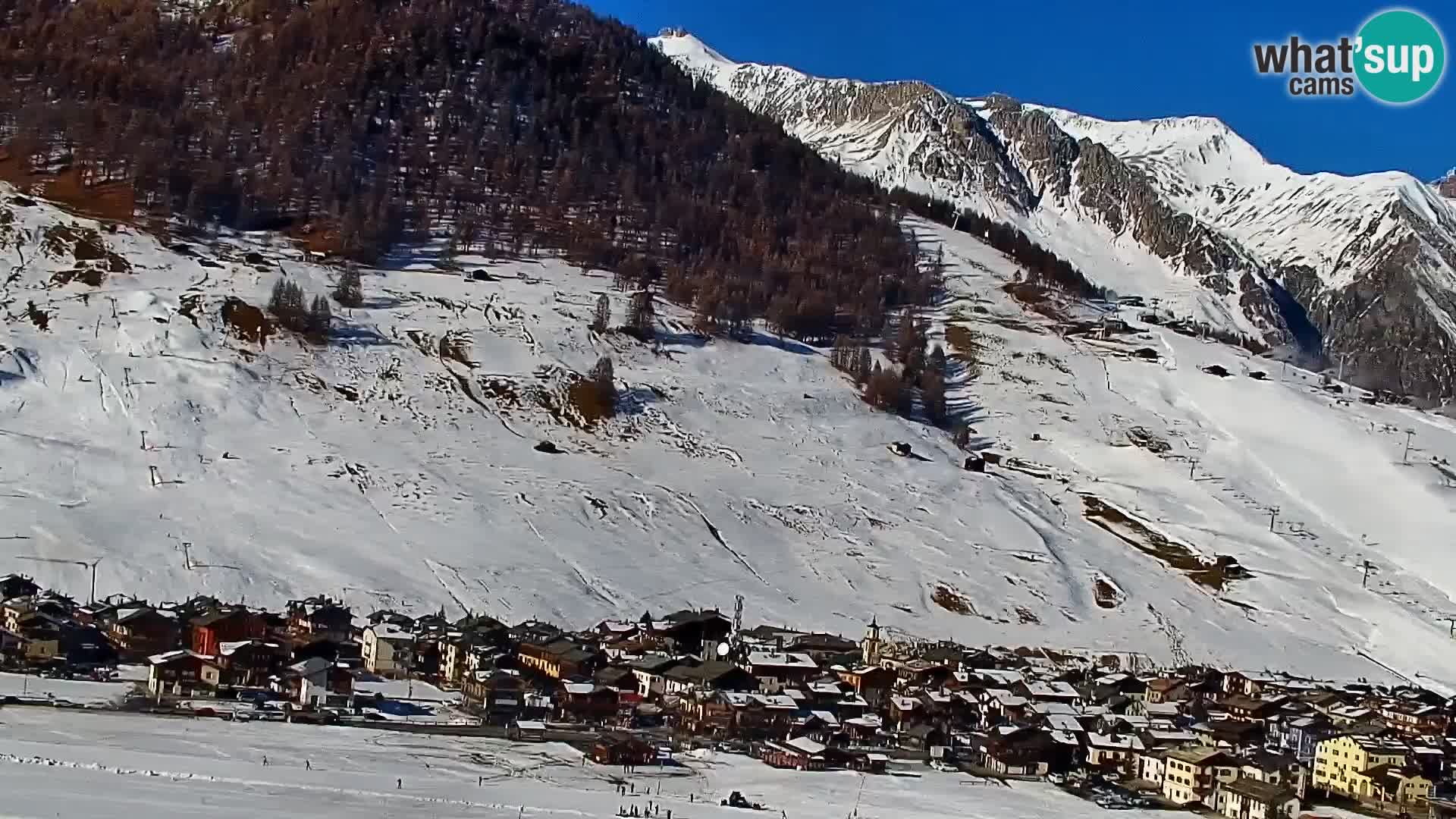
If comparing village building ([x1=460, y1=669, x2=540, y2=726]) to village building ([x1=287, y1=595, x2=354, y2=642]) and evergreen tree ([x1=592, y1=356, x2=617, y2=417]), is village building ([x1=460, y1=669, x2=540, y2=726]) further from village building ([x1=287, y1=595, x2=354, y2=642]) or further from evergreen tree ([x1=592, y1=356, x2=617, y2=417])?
evergreen tree ([x1=592, y1=356, x2=617, y2=417])

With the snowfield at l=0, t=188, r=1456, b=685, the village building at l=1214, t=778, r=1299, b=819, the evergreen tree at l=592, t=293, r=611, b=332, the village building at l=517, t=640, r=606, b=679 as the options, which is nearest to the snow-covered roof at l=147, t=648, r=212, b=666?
the village building at l=517, t=640, r=606, b=679

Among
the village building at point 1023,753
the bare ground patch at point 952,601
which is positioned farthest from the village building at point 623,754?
the bare ground patch at point 952,601

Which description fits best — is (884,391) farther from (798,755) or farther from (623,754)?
(623,754)

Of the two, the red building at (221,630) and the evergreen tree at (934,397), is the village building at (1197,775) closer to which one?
the red building at (221,630)

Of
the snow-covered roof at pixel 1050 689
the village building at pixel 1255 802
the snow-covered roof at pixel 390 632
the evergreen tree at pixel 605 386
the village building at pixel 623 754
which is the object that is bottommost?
the village building at pixel 623 754

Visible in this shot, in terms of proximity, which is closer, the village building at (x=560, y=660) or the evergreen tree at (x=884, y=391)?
the village building at (x=560, y=660)

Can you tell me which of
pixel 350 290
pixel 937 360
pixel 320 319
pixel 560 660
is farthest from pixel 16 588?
pixel 937 360
